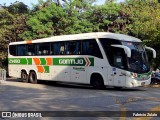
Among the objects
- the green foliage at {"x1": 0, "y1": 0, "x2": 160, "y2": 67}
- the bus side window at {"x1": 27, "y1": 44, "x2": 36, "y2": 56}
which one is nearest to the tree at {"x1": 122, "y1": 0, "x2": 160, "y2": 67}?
Answer: the green foliage at {"x1": 0, "y1": 0, "x2": 160, "y2": 67}

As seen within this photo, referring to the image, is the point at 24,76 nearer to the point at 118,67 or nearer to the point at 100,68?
the point at 100,68

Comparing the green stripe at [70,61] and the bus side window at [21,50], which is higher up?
the bus side window at [21,50]

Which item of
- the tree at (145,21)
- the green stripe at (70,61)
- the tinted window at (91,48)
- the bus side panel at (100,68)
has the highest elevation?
the tree at (145,21)

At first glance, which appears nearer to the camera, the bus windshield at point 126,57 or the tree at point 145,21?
the bus windshield at point 126,57

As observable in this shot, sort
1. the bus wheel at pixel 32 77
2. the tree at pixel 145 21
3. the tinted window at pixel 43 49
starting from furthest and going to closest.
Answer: the tree at pixel 145 21
the bus wheel at pixel 32 77
the tinted window at pixel 43 49

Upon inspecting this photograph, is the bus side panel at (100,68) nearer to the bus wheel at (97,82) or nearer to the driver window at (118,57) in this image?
the bus wheel at (97,82)

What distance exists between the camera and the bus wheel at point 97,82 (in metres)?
21.2

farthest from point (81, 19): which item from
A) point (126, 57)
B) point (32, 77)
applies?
→ point (126, 57)

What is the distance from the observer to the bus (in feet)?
65.7

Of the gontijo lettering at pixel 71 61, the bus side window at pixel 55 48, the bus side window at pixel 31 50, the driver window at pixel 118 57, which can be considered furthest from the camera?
the bus side window at pixel 31 50

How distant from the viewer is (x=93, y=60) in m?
21.3

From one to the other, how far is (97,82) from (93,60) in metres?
1.34

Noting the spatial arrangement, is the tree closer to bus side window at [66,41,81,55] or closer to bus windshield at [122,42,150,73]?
bus windshield at [122,42,150,73]

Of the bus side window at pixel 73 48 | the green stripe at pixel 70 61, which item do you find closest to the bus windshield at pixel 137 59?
the green stripe at pixel 70 61
